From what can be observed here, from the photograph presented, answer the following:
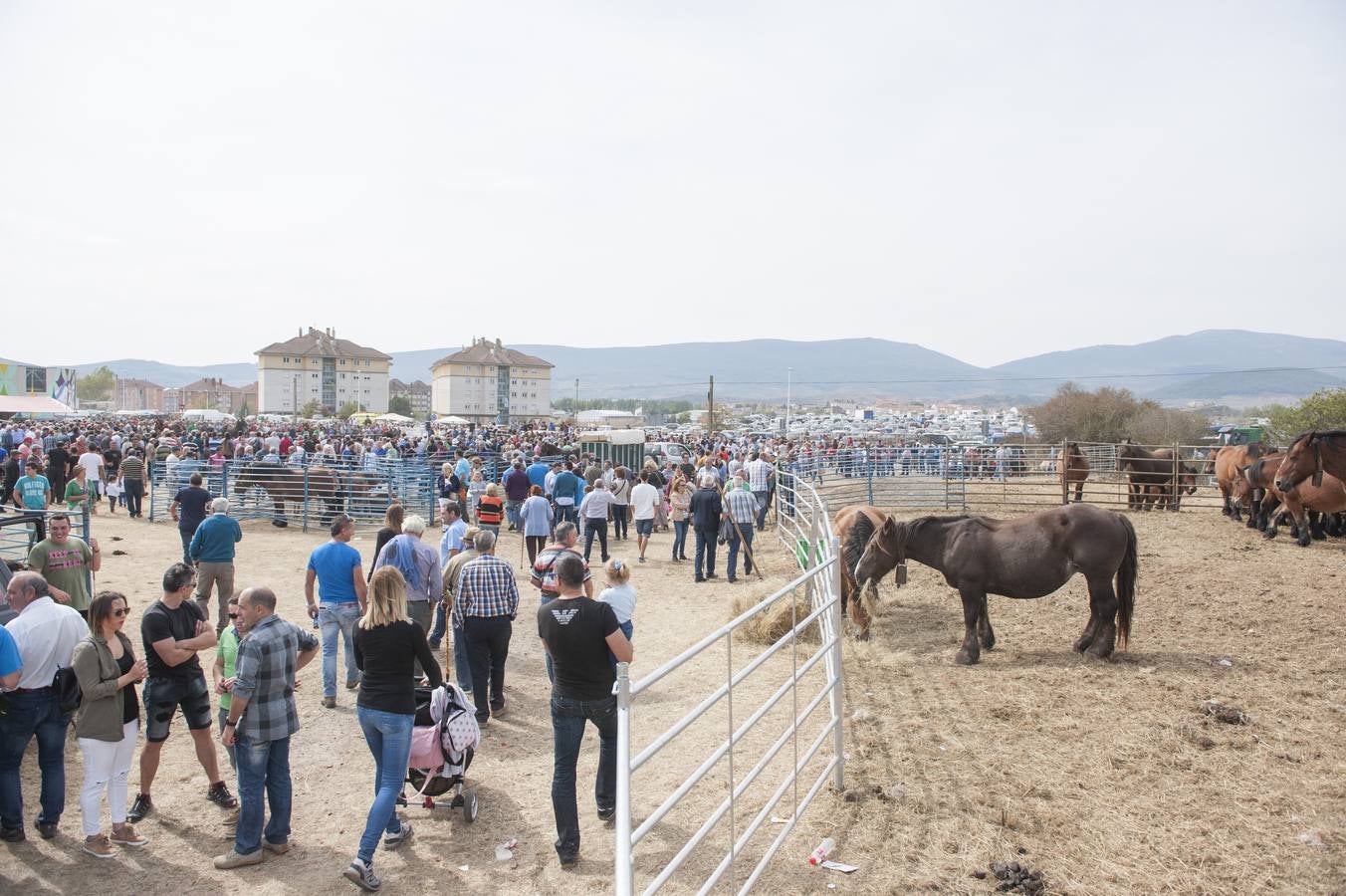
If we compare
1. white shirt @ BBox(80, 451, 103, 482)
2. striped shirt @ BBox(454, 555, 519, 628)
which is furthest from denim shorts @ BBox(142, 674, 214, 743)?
white shirt @ BBox(80, 451, 103, 482)

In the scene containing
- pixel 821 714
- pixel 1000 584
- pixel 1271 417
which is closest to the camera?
pixel 821 714

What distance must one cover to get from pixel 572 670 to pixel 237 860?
215 centimetres

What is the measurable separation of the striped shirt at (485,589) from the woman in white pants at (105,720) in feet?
7.35

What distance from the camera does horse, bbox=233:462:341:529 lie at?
18.0 metres

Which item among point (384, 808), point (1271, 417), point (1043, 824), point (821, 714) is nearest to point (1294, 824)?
point (1043, 824)

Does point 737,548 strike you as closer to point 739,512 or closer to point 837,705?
point 739,512

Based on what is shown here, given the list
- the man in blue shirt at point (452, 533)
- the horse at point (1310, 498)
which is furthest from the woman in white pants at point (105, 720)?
the horse at point (1310, 498)

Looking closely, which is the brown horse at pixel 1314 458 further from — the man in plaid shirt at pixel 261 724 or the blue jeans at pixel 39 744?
the blue jeans at pixel 39 744

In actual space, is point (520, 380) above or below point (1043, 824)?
above

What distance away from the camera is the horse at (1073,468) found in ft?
62.4

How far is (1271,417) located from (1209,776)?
43978mm

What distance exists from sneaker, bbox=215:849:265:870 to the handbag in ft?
4.19

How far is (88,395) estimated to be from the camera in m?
186

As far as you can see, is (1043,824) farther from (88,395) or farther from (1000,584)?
(88,395)
